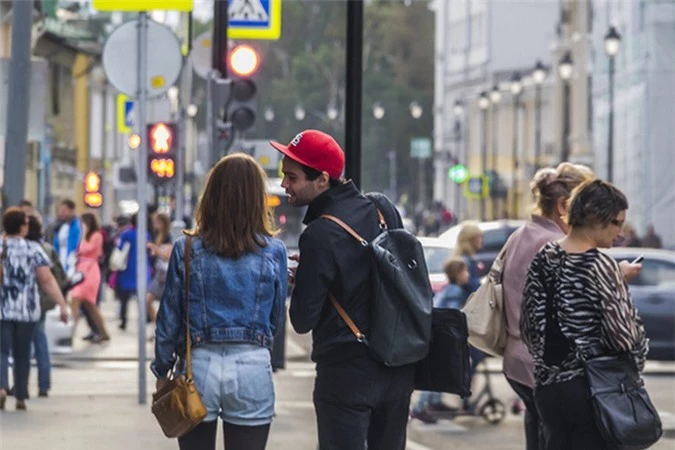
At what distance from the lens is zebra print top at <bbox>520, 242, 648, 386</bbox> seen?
7410mm

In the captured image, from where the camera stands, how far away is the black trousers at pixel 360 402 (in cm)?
738

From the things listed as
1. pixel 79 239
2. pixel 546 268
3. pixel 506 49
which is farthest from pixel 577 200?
pixel 506 49

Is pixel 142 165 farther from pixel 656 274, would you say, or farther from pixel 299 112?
pixel 299 112

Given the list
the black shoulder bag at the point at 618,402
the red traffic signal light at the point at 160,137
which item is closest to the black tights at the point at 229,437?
the black shoulder bag at the point at 618,402

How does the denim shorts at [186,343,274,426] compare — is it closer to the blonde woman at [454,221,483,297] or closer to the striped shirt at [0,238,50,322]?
the striped shirt at [0,238,50,322]


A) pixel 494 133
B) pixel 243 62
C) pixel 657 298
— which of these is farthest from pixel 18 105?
pixel 494 133

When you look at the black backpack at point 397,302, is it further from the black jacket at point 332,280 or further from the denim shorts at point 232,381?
the denim shorts at point 232,381

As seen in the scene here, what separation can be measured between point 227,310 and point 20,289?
27.5 ft

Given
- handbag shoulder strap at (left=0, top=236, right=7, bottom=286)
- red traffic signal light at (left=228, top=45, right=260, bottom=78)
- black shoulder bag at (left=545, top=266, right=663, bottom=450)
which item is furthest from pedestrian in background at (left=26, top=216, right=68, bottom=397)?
black shoulder bag at (left=545, top=266, right=663, bottom=450)

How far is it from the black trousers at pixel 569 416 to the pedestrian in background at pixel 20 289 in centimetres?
842

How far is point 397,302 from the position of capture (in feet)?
24.2

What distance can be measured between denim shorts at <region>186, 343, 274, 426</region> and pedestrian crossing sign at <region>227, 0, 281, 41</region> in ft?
43.3

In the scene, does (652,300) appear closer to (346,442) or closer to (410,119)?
(346,442)

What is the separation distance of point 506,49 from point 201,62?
88.8 metres
